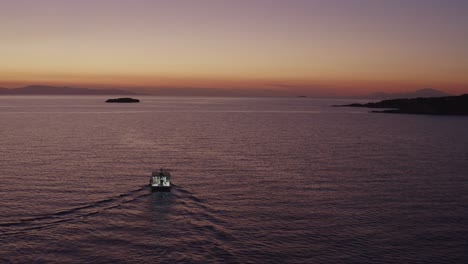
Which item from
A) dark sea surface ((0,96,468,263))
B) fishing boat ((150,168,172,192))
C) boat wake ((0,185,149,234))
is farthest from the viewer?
fishing boat ((150,168,172,192))

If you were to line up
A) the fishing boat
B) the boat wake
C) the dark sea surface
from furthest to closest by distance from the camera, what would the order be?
1. the fishing boat
2. the boat wake
3. the dark sea surface

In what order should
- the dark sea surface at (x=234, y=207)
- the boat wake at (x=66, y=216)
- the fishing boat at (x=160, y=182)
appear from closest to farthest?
the dark sea surface at (x=234, y=207), the boat wake at (x=66, y=216), the fishing boat at (x=160, y=182)

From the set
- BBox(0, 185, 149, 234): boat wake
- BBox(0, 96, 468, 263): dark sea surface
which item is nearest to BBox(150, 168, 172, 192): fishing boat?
BBox(0, 96, 468, 263): dark sea surface

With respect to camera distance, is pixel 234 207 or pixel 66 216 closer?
pixel 66 216

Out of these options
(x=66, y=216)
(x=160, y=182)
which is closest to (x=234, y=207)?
(x=160, y=182)

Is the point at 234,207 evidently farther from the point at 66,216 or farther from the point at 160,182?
the point at 66,216

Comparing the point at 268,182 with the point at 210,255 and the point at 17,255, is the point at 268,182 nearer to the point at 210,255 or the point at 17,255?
the point at 210,255

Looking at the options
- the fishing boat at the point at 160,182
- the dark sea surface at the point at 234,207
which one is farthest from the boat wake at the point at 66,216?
the fishing boat at the point at 160,182

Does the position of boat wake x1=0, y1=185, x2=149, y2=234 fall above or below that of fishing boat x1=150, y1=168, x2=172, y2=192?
below

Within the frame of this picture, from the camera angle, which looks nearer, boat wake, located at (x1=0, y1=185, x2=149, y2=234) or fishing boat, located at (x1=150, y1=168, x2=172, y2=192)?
boat wake, located at (x1=0, y1=185, x2=149, y2=234)

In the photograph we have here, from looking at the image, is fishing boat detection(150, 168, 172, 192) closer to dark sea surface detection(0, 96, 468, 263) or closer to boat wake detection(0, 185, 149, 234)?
dark sea surface detection(0, 96, 468, 263)

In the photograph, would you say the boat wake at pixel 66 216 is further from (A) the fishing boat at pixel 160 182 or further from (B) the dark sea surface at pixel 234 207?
(A) the fishing boat at pixel 160 182
